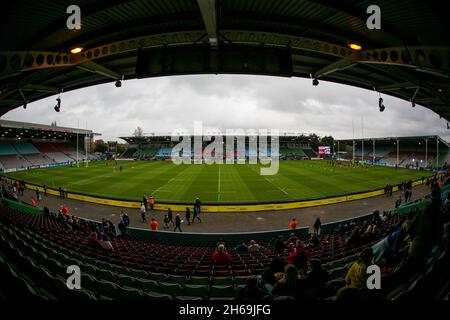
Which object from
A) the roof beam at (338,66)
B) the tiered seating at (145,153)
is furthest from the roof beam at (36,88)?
the tiered seating at (145,153)

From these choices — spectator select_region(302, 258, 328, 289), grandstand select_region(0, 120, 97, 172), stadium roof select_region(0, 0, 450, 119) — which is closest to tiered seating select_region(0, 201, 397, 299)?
spectator select_region(302, 258, 328, 289)

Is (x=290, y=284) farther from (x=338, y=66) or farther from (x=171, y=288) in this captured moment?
→ (x=338, y=66)

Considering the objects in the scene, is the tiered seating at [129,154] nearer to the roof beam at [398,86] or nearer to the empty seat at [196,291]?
the roof beam at [398,86]

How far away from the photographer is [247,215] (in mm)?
19359

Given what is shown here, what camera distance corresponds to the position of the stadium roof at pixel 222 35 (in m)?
5.94

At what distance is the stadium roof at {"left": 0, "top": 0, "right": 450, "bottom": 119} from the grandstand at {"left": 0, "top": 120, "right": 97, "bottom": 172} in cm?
5609

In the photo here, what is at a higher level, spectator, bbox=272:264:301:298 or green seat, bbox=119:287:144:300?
spectator, bbox=272:264:301:298

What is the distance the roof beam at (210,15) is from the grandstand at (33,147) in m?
60.3

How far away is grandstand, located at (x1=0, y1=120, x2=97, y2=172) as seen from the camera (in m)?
55.8

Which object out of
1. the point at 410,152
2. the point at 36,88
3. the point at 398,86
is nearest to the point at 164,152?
the point at 36,88

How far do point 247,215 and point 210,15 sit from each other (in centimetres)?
1637

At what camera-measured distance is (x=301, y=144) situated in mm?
→ 118312

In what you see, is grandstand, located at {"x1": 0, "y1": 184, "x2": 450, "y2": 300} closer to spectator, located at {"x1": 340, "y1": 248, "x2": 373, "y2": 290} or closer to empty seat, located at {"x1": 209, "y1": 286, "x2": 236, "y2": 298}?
empty seat, located at {"x1": 209, "y1": 286, "x2": 236, "y2": 298}
